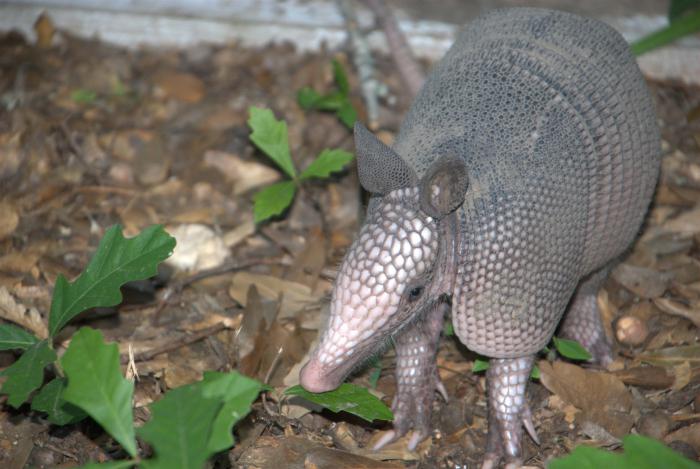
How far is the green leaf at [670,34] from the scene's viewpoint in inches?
240

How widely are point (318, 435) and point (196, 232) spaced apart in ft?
5.72

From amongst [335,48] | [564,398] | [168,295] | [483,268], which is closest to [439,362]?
[564,398]

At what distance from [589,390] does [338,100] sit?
2.60 m

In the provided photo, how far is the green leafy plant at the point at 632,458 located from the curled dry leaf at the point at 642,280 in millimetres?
2243

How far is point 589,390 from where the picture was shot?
13.5 ft

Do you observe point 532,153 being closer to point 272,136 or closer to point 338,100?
point 272,136

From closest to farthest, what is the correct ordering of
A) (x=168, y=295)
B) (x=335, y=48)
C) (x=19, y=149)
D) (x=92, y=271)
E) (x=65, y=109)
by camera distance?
(x=92, y=271), (x=168, y=295), (x=19, y=149), (x=65, y=109), (x=335, y=48)

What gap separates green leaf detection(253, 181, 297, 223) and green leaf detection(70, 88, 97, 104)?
2027 millimetres

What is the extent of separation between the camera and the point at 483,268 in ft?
10.9

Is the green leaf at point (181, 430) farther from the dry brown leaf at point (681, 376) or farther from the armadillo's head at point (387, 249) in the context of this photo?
the dry brown leaf at point (681, 376)

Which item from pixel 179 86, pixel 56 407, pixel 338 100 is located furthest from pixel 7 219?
pixel 338 100

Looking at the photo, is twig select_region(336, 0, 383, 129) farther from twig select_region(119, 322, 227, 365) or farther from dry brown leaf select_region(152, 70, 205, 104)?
twig select_region(119, 322, 227, 365)

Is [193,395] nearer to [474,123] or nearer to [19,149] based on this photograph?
[474,123]

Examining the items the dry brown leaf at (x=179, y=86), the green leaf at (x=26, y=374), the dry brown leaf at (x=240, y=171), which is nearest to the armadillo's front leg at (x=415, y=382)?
the green leaf at (x=26, y=374)
